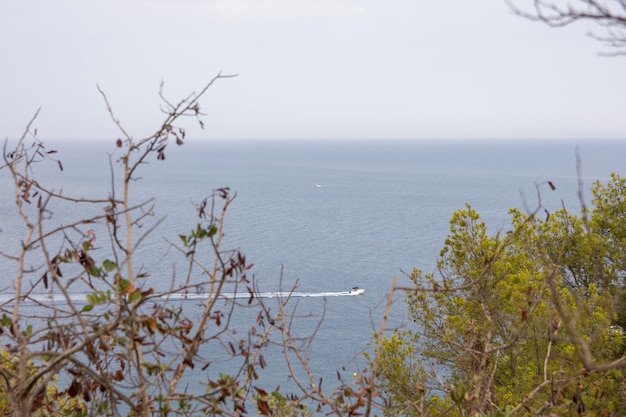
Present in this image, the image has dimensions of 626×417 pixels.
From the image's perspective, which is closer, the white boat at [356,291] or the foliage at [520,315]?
the foliage at [520,315]

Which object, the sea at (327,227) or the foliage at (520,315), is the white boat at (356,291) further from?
the foliage at (520,315)

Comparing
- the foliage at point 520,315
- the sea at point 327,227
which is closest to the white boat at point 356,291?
the sea at point 327,227

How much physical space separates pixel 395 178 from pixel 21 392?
10796 centimetres

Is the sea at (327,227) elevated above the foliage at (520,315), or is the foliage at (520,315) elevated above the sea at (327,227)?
the foliage at (520,315)

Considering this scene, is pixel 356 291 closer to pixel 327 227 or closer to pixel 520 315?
pixel 327 227

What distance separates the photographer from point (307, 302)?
121 feet

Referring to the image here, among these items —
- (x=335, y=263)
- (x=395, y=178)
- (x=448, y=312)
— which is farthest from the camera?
(x=395, y=178)

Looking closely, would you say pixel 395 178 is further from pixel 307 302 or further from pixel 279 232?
pixel 307 302

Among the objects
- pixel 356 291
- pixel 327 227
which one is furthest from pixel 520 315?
pixel 327 227

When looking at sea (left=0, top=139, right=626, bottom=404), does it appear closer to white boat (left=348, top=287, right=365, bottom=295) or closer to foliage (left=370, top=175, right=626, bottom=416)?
white boat (left=348, top=287, right=365, bottom=295)

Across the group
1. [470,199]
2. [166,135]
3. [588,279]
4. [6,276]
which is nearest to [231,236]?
[6,276]

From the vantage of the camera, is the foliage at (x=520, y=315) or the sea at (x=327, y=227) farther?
the sea at (x=327, y=227)

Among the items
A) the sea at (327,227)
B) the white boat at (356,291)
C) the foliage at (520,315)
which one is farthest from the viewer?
the white boat at (356,291)

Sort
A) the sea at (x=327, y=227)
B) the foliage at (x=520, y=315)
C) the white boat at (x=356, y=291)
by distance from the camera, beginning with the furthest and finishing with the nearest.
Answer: the white boat at (x=356, y=291) < the sea at (x=327, y=227) < the foliage at (x=520, y=315)
